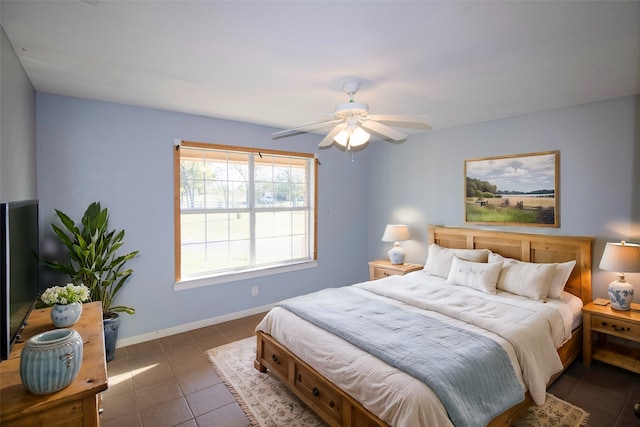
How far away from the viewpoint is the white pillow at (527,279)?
119 inches

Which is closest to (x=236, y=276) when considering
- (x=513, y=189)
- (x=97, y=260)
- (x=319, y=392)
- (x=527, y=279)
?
(x=97, y=260)

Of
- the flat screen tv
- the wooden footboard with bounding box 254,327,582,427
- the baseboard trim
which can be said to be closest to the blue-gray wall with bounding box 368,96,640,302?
the wooden footboard with bounding box 254,327,582,427

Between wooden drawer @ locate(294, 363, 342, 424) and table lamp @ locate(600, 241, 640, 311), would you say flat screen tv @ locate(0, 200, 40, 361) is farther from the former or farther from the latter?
table lamp @ locate(600, 241, 640, 311)

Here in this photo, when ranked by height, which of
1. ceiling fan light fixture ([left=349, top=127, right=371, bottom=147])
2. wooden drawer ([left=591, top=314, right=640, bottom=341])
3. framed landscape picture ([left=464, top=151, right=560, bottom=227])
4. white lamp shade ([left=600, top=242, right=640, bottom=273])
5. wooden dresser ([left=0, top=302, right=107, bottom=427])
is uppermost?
ceiling fan light fixture ([left=349, top=127, right=371, bottom=147])

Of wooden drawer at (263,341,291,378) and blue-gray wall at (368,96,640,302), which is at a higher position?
blue-gray wall at (368,96,640,302)

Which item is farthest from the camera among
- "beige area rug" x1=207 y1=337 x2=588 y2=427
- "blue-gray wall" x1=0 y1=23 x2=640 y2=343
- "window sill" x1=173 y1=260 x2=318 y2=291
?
"window sill" x1=173 y1=260 x2=318 y2=291

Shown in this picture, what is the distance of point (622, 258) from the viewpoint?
2752mm

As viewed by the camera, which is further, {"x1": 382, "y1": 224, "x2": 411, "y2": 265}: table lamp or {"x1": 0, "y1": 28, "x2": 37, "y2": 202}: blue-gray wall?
{"x1": 382, "y1": 224, "x2": 411, "y2": 265}: table lamp

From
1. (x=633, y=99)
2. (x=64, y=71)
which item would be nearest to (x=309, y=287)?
(x=64, y=71)

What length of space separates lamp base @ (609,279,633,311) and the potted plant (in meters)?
4.40

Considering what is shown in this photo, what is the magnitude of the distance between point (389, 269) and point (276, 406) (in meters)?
2.49

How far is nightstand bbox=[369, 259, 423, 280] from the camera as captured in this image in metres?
4.34

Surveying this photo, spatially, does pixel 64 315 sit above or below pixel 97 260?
below

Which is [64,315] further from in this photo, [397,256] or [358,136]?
[397,256]
